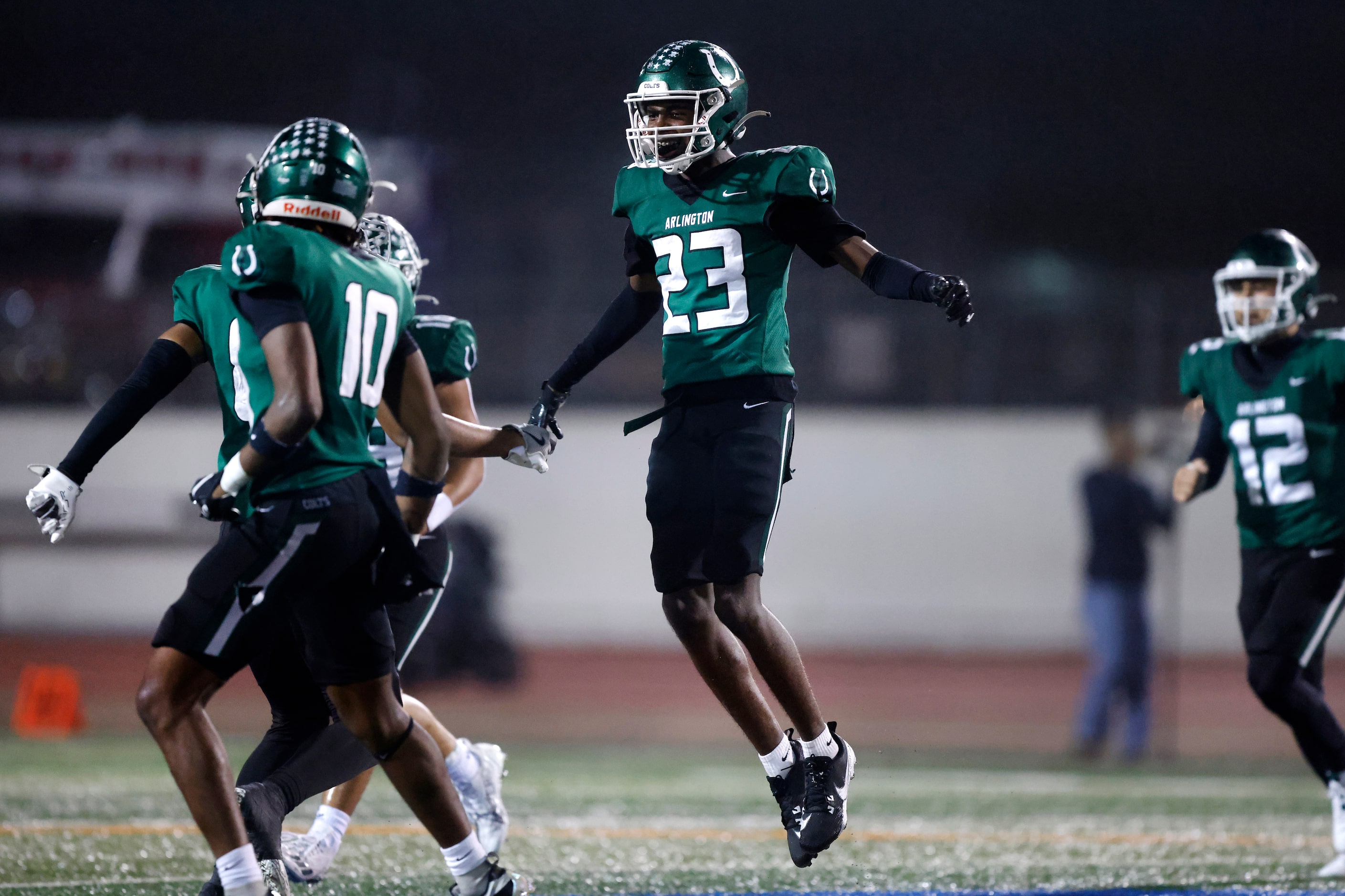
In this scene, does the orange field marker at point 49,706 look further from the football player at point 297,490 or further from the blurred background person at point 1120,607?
the blurred background person at point 1120,607

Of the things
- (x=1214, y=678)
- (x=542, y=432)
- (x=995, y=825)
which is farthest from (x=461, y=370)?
(x=1214, y=678)

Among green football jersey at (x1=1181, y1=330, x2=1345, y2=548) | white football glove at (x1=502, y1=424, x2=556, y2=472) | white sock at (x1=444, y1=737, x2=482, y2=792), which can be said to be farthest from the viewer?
green football jersey at (x1=1181, y1=330, x2=1345, y2=548)

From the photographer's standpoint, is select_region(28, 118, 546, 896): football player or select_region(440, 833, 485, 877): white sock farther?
select_region(440, 833, 485, 877): white sock

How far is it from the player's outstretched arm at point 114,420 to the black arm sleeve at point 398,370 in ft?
1.38

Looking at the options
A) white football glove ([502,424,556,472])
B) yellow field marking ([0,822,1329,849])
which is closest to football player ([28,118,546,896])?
→ white football glove ([502,424,556,472])

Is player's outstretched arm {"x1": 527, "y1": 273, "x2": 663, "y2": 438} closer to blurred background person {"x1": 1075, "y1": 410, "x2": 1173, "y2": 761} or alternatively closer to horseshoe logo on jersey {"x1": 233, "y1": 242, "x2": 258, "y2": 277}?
horseshoe logo on jersey {"x1": 233, "y1": 242, "x2": 258, "y2": 277}

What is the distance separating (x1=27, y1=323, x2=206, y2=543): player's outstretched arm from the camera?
9.67 ft

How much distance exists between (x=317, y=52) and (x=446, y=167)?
6.93ft

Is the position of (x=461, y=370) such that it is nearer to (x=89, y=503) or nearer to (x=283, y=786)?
(x=283, y=786)

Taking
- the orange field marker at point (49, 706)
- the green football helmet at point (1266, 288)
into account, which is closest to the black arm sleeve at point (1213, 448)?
the green football helmet at point (1266, 288)

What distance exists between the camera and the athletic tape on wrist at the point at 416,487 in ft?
11.2

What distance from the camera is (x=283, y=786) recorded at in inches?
132

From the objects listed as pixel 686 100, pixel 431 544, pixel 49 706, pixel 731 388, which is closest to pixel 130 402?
pixel 431 544

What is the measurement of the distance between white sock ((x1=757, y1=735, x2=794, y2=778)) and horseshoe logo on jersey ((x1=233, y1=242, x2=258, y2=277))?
1680 millimetres
